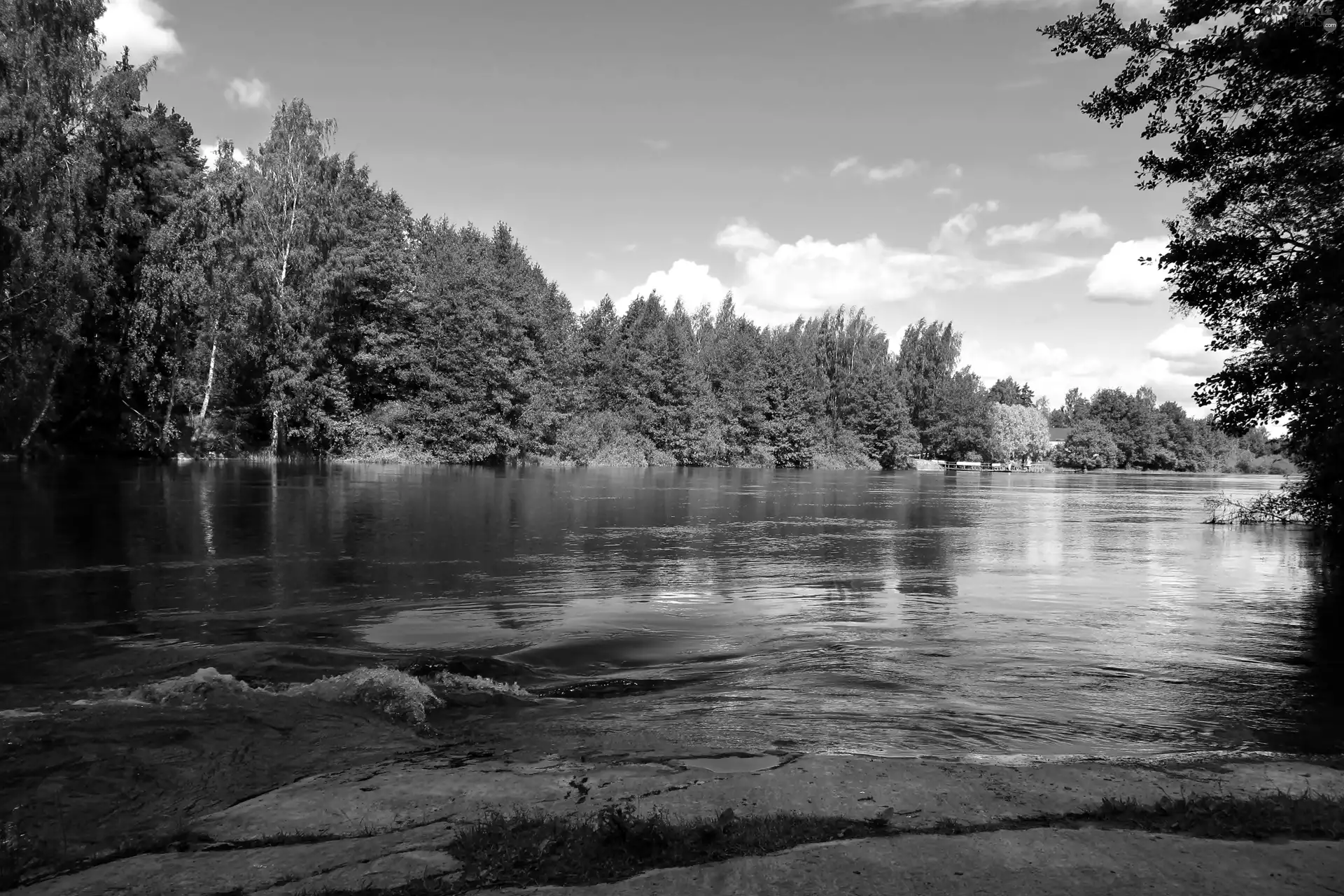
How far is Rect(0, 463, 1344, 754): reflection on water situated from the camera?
9.47 metres

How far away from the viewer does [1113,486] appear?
9206cm

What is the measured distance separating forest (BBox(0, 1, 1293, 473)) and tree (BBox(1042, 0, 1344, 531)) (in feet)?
81.2

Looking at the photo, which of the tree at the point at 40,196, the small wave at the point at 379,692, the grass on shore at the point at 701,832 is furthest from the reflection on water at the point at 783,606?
the tree at the point at 40,196

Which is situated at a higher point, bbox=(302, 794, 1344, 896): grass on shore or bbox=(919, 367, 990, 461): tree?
bbox=(919, 367, 990, 461): tree

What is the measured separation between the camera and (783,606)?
53.5ft

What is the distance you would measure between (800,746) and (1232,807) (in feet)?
11.2

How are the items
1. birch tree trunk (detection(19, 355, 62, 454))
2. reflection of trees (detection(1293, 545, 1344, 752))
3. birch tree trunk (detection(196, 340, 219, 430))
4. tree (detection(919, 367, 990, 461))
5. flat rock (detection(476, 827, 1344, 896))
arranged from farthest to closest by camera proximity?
tree (detection(919, 367, 990, 461)) → birch tree trunk (detection(196, 340, 219, 430)) → birch tree trunk (detection(19, 355, 62, 454)) → reflection of trees (detection(1293, 545, 1344, 752)) → flat rock (detection(476, 827, 1344, 896))

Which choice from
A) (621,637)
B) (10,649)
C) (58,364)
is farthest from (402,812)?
(58,364)

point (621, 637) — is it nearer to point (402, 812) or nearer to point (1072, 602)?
point (402, 812)

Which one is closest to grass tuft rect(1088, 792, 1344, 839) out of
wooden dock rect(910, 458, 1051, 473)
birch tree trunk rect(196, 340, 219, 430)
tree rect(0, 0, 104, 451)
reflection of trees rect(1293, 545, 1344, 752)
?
reflection of trees rect(1293, 545, 1344, 752)

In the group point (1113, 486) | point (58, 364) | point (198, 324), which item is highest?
point (198, 324)

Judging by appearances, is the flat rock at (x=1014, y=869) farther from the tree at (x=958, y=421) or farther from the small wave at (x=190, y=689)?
the tree at (x=958, y=421)

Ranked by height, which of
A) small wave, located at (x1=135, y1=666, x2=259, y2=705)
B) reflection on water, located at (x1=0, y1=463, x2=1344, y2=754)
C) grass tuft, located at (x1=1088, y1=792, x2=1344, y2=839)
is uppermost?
grass tuft, located at (x1=1088, y1=792, x2=1344, y2=839)

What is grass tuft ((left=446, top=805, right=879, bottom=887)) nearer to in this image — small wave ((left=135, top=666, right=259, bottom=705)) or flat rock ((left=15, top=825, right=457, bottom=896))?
flat rock ((left=15, top=825, right=457, bottom=896))
